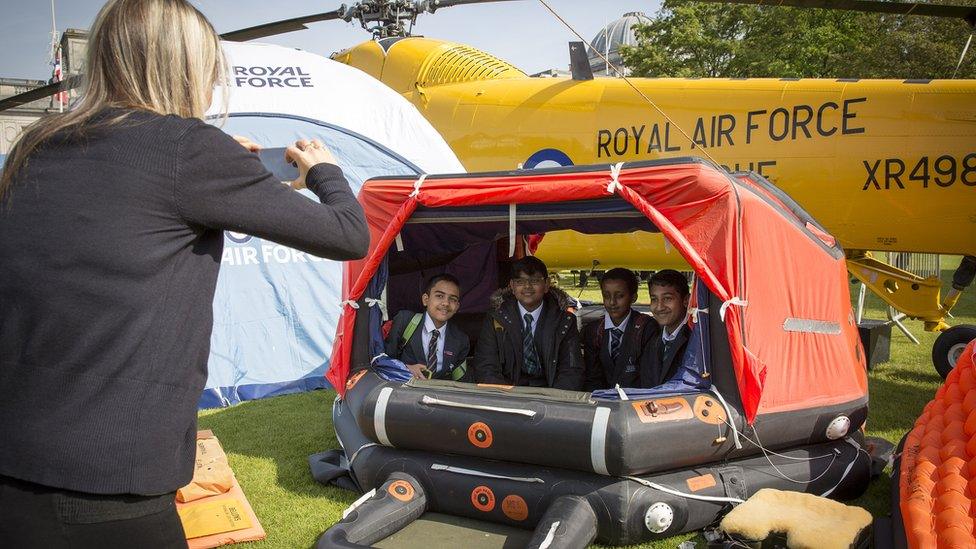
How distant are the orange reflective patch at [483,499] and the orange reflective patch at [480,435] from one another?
0.80ft

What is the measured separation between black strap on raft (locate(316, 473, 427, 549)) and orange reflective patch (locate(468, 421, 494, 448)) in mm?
447

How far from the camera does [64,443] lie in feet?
4.35

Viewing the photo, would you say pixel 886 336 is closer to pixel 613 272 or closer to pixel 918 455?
pixel 613 272

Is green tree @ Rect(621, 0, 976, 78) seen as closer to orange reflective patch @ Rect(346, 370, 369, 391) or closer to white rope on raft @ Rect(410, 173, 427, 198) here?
white rope on raft @ Rect(410, 173, 427, 198)

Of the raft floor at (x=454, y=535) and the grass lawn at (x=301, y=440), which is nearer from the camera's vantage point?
the raft floor at (x=454, y=535)

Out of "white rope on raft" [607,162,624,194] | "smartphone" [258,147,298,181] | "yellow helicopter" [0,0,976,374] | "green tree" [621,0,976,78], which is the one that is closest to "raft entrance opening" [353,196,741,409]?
"white rope on raft" [607,162,624,194]

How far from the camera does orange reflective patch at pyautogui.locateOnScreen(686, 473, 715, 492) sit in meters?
3.73

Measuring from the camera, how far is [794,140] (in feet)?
22.1

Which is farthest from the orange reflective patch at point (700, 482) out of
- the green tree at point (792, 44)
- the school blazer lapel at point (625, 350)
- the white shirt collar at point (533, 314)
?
the green tree at point (792, 44)

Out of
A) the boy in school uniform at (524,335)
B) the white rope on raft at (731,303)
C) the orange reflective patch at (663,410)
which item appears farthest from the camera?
the boy in school uniform at (524,335)

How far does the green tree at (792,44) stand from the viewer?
17969mm

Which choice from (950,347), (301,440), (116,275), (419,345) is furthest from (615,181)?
(950,347)

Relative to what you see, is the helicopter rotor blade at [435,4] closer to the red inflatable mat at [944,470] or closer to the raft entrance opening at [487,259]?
the raft entrance opening at [487,259]

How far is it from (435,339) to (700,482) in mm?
2004
